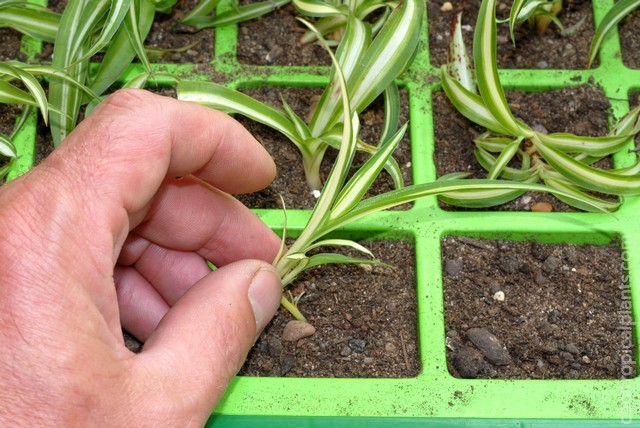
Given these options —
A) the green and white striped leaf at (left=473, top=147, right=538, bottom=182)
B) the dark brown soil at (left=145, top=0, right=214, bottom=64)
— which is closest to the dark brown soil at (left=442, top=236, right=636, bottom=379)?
the green and white striped leaf at (left=473, top=147, right=538, bottom=182)

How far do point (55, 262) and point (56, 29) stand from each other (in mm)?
676

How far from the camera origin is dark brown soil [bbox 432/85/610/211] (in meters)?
1.35

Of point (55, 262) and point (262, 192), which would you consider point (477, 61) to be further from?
point (55, 262)

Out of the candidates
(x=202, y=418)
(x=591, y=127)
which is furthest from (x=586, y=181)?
(x=202, y=418)

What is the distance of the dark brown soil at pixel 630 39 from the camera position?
141cm

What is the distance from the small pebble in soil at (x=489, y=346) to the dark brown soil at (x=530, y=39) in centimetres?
49

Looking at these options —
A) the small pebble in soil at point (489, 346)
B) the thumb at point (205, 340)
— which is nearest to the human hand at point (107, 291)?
the thumb at point (205, 340)

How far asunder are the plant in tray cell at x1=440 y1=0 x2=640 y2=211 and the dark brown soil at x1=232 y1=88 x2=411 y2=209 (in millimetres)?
102

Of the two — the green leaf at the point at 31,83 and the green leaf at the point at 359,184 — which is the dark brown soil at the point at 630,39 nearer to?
the green leaf at the point at 359,184

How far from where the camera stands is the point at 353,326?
122cm

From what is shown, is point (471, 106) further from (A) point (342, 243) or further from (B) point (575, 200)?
(A) point (342, 243)

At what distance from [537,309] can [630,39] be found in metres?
0.55

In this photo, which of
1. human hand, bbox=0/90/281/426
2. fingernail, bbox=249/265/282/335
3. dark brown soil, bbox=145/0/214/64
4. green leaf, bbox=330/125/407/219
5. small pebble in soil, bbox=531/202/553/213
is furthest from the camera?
dark brown soil, bbox=145/0/214/64

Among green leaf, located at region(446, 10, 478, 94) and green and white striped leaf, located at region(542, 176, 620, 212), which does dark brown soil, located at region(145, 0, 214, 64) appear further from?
green and white striped leaf, located at region(542, 176, 620, 212)
